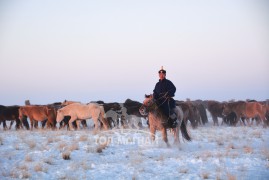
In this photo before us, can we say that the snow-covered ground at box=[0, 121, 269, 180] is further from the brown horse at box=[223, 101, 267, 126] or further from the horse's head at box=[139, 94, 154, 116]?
the brown horse at box=[223, 101, 267, 126]

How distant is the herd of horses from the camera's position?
13.3 m

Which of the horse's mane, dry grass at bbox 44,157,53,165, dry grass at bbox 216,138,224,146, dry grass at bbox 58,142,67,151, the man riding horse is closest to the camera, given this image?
dry grass at bbox 44,157,53,165

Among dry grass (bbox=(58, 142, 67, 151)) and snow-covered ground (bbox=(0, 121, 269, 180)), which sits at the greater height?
dry grass (bbox=(58, 142, 67, 151))

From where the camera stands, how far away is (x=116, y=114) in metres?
22.9

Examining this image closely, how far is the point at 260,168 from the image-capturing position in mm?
9094

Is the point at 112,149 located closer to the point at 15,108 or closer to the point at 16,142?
the point at 16,142

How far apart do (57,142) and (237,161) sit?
19.6 ft

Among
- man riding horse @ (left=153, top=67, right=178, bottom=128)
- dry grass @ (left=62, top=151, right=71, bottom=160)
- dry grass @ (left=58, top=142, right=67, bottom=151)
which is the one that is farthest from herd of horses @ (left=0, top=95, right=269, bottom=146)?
dry grass @ (left=62, top=151, right=71, bottom=160)

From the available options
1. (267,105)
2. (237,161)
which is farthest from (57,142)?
(267,105)

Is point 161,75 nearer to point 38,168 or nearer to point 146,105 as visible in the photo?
point 146,105

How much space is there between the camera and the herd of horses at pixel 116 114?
13.3m

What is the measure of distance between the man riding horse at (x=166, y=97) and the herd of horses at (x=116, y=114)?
0.21 m

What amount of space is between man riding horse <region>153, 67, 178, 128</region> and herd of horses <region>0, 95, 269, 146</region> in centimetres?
21

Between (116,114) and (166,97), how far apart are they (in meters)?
10.5
